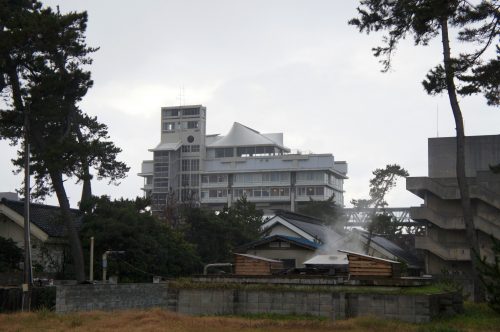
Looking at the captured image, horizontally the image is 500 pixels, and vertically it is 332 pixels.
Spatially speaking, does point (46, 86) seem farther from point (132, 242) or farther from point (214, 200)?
point (214, 200)

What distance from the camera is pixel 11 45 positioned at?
29.6 m

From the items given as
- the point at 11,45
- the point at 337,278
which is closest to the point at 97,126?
the point at 11,45

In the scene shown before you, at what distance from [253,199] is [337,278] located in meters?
91.6

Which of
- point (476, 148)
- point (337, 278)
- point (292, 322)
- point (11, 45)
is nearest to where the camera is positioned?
point (292, 322)

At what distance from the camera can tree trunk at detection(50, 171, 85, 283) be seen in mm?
31625

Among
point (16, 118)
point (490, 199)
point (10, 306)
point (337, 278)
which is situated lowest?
point (10, 306)

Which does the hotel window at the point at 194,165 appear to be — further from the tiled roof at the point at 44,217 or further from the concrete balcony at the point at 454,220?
the tiled roof at the point at 44,217

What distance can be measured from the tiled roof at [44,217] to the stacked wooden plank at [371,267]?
799 inches

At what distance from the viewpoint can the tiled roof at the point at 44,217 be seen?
36.5 metres

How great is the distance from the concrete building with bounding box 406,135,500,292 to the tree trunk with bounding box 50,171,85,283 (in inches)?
913

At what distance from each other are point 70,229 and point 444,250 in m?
25.6

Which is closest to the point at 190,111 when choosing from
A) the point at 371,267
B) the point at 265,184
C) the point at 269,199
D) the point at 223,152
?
the point at 223,152

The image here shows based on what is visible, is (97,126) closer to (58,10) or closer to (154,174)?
(58,10)

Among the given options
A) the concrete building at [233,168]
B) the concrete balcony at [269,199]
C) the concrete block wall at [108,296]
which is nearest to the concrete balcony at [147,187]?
the concrete building at [233,168]
